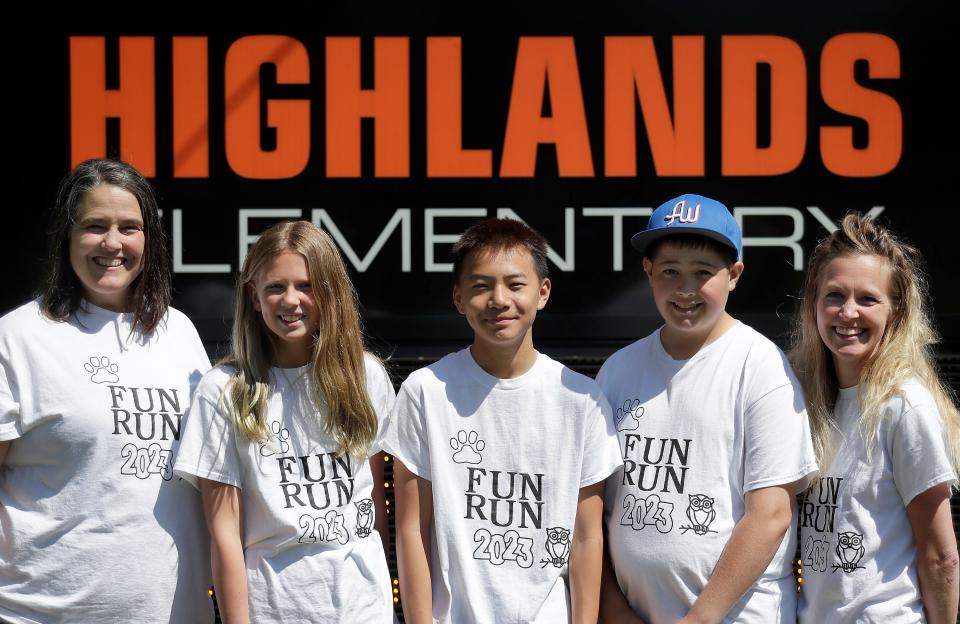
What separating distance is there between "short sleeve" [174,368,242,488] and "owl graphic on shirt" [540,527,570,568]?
26.2 inches

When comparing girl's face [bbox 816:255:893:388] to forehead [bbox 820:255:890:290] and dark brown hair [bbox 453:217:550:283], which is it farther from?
dark brown hair [bbox 453:217:550:283]

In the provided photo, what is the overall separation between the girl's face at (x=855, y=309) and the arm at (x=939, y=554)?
29 centimetres

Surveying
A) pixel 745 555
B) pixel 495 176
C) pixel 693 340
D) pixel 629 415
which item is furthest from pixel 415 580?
pixel 495 176

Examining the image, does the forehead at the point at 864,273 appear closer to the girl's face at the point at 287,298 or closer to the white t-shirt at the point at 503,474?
the white t-shirt at the point at 503,474

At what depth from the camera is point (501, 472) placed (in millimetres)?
2330

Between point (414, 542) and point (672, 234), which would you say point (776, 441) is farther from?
point (414, 542)

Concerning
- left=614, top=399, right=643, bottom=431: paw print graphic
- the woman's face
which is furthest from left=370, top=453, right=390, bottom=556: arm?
the woman's face

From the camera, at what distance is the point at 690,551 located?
2.27 metres

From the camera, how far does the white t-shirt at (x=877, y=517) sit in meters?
2.25

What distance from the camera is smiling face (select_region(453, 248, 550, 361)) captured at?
2.35 m

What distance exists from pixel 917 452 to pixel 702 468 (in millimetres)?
441

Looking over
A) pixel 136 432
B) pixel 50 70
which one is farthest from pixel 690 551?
pixel 50 70

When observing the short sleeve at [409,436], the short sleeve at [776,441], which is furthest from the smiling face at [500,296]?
the short sleeve at [776,441]

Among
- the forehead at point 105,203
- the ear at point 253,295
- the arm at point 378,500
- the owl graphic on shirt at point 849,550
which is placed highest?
the forehead at point 105,203
